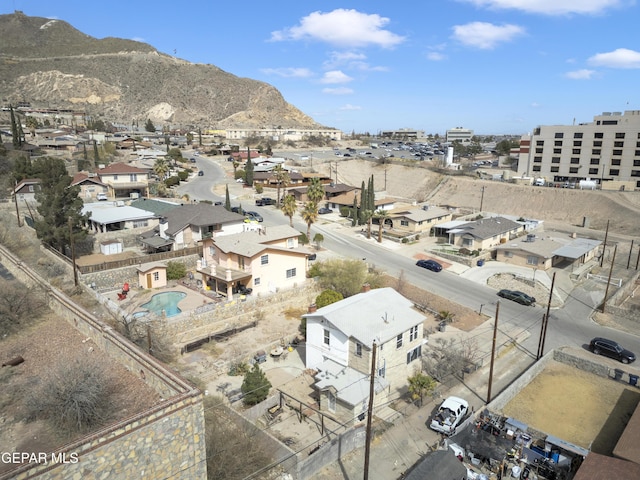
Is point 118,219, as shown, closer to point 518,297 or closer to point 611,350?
point 518,297

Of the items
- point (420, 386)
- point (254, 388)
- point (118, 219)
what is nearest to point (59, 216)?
point (118, 219)

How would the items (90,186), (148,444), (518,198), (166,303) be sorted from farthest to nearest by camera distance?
(518,198) < (90,186) < (166,303) < (148,444)

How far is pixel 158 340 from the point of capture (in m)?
30.7

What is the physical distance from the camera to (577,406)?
27.9 metres

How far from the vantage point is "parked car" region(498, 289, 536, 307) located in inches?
1713

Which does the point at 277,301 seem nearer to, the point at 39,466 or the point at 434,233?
the point at 39,466

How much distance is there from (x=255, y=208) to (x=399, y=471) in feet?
199

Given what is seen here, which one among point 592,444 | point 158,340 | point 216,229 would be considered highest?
point 216,229

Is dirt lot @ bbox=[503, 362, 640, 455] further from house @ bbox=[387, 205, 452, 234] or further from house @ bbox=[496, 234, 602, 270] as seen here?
house @ bbox=[387, 205, 452, 234]

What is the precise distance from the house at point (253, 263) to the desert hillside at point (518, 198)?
57852 millimetres

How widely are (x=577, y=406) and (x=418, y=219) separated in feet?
133

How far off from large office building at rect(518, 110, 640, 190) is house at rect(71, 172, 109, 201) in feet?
304

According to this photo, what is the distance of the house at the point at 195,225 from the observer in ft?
163

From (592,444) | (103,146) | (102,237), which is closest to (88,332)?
(592,444)
